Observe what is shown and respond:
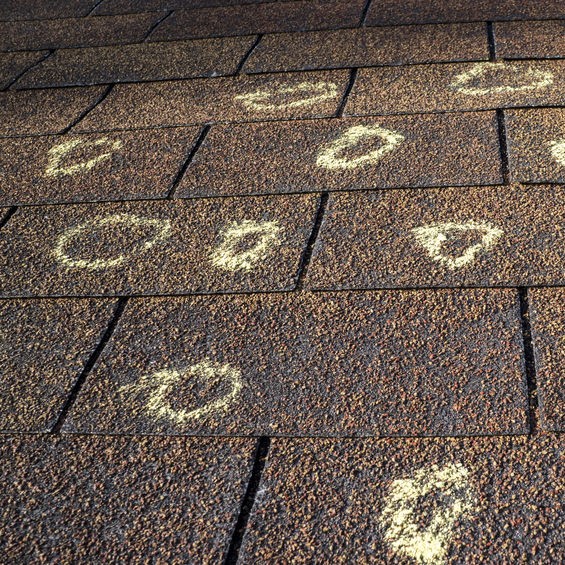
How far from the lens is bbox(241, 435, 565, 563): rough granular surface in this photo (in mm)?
1998

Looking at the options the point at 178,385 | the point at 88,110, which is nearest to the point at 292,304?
the point at 178,385

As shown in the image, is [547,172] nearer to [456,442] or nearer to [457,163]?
[457,163]

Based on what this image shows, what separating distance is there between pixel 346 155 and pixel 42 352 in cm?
156

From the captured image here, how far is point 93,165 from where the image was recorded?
154 inches

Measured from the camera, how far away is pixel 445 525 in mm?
2045

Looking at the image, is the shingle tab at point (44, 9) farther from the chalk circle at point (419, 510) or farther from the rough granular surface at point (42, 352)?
the chalk circle at point (419, 510)

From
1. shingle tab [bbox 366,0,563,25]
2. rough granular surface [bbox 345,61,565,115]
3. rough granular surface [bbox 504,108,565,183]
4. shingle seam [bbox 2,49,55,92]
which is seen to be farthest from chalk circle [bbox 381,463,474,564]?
shingle seam [bbox 2,49,55,92]

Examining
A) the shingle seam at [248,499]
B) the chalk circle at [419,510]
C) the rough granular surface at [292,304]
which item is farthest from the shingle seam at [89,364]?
the chalk circle at [419,510]

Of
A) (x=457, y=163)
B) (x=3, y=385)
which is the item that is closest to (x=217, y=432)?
(x=3, y=385)

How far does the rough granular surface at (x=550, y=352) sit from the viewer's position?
2318 mm

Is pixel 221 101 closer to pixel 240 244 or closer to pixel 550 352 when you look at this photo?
pixel 240 244

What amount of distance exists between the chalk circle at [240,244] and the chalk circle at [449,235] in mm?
523

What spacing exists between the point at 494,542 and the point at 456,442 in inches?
12.9

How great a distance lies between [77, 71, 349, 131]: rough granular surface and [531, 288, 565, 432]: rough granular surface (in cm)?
168
